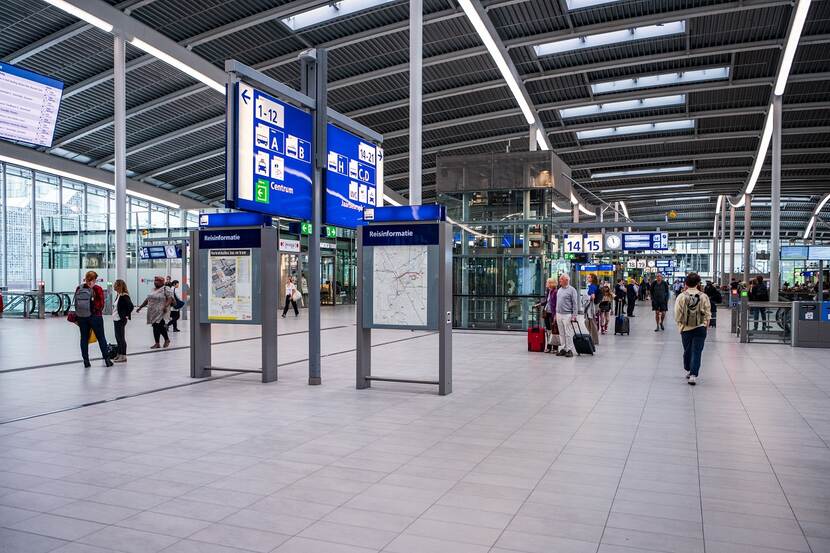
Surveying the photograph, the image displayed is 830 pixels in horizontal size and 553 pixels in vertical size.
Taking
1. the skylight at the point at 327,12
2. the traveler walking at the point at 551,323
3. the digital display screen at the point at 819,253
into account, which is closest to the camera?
the traveler walking at the point at 551,323

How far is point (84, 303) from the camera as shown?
1113 cm

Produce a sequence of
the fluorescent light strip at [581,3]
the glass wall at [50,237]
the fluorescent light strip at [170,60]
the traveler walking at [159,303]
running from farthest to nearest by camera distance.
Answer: the glass wall at [50,237], the fluorescent light strip at [170,60], the fluorescent light strip at [581,3], the traveler walking at [159,303]

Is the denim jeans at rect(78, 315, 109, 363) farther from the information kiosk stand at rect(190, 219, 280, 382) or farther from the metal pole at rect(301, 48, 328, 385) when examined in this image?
the metal pole at rect(301, 48, 328, 385)

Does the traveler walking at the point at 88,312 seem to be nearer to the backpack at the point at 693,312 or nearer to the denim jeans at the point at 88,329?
the denim jeans at the point at 88,329

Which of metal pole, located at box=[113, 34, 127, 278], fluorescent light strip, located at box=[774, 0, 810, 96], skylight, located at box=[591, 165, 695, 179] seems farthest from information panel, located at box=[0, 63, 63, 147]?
skylight, located at box=[591, 165, 695, 179]

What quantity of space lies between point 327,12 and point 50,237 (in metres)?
18.2

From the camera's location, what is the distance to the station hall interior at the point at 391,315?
4480mm

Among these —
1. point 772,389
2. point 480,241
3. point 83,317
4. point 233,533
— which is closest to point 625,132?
point 480,241

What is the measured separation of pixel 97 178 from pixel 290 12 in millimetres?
18491

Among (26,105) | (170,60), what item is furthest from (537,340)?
(170,60)

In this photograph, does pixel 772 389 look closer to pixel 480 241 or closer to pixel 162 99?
pixel 480 241

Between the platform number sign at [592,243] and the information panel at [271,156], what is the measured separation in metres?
19.5

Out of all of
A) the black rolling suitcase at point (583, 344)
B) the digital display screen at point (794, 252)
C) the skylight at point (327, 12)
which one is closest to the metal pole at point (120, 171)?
the skylight at point (327, 12)

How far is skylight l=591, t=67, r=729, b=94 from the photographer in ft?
87.8
